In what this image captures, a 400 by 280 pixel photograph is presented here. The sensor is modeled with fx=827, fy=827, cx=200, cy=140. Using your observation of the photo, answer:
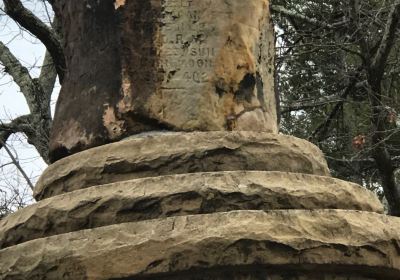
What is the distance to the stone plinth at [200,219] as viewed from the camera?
215cm

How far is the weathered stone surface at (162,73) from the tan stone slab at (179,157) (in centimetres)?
13

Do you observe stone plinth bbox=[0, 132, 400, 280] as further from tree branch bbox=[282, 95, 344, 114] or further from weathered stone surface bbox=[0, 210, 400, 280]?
Result: tree branch bbox=[282, 95, 344, 114]

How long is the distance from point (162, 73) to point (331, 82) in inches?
257

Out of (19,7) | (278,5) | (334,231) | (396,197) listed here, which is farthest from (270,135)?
(278,5)

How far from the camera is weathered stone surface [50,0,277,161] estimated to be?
8.75 feet

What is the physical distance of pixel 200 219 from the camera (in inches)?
86.2

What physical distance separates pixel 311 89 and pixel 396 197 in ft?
7.22

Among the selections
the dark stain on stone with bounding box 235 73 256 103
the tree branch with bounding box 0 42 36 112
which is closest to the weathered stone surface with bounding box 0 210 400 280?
the dark stain on stone with bounding box 235 73 256 103

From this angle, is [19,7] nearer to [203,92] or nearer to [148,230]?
[203,92]

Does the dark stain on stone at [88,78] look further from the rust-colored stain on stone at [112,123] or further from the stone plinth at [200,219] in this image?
the stone plinth at [200,219]

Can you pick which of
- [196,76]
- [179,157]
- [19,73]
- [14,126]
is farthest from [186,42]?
[14,126]

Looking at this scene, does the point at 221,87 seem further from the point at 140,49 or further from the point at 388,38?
the point at 388,38

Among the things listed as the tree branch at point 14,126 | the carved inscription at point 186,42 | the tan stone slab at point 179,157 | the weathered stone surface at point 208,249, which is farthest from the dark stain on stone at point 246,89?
the tree branch at point 14,126

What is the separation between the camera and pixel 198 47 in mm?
2730
